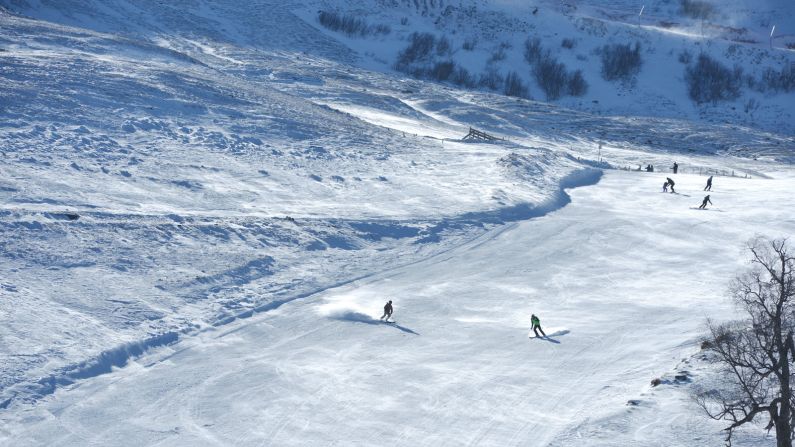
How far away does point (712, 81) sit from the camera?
89688 mm

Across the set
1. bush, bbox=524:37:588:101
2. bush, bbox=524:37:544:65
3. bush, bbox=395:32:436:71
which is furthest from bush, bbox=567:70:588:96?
bush, bbox=395:32:436:71

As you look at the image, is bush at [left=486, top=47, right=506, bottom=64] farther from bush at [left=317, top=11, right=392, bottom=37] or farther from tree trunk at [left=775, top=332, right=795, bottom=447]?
tree trunk at [left=775, top=332, right=795, bottom=447]

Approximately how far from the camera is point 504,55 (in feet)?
312

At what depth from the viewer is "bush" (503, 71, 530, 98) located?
88.2 meters

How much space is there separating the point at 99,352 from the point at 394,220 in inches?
680

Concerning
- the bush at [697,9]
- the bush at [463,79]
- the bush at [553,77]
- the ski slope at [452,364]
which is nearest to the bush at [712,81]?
the bush at [553,77]

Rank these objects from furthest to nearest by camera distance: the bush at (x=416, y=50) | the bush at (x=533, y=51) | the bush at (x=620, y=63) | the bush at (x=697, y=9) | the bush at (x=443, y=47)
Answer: the bush at (x=697, y=9) < the bush at (x=443, y=47) < the bush at (x=533, y=51) < the bush at (x=416, y=50) < the bush at (x=620, y=63)

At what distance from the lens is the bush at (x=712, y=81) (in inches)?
3474

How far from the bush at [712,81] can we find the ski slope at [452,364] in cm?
5742

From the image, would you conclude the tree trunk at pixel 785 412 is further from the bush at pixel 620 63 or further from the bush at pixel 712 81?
the bush at pixel 620 63

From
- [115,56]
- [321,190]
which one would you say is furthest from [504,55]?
[321,190]

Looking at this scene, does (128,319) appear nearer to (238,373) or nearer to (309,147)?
(238,373)

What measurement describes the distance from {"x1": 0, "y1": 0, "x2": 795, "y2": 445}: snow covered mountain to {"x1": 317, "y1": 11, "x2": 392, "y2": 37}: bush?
2248 cm

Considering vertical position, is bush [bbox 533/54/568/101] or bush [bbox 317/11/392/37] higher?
bush [bbox 317/11/392/37]
